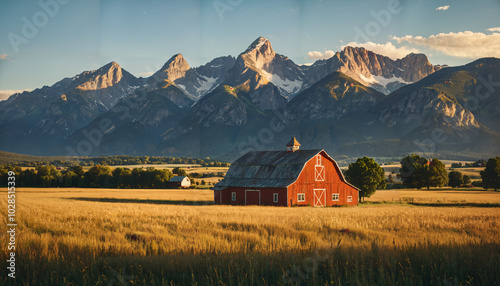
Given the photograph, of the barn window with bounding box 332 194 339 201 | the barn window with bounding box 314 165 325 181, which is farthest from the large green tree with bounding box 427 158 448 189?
the barn window with bounding box 314 165 325 181

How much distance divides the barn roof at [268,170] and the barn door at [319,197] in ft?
15.3

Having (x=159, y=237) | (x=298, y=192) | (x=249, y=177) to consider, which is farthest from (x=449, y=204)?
(x=159, y=237)

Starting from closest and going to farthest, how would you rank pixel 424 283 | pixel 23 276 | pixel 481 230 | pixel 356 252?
pixel 424 283, pixel 23 276, pixel 356 252, pixel 481 230

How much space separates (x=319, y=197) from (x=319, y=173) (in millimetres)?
3301

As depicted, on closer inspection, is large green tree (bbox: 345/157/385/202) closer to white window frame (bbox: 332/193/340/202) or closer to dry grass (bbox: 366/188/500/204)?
dry grass (bbox: 366/188/500/204)

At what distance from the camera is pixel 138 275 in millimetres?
9859

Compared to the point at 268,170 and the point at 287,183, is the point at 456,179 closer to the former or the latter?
the point at 268,170

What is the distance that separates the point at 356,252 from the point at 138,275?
550 centimetres

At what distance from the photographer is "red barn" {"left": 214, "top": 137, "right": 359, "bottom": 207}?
55.8m

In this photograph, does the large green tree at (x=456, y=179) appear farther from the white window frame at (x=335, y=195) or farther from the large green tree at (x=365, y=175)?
the white window frame at (x=335, y=195)

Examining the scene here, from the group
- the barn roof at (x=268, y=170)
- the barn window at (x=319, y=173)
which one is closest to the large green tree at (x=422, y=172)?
the barn roof at (x=268, y=170)

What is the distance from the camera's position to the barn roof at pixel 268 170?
186ft

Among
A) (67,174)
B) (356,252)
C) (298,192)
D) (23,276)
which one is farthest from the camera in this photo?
(67,174)

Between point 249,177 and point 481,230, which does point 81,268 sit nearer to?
point 481,230
